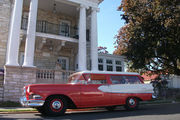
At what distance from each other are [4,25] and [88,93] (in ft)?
39.4

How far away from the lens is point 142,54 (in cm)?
1836

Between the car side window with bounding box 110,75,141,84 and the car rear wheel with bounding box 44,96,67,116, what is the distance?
2839mm

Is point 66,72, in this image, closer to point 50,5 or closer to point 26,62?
point 26,62

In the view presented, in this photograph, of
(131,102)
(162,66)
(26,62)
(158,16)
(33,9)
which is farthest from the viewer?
(162,66)

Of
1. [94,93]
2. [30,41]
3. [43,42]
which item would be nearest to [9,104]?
[30,41]

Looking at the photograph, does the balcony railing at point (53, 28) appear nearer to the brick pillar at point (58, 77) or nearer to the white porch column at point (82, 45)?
the white porch column at point (82, 45)

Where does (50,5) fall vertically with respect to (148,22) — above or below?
above

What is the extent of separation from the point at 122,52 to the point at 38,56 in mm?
9303

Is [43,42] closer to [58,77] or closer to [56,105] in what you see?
[58,77]

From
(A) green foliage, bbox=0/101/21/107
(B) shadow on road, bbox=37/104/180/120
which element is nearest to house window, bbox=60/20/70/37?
(A) green foliage, bbox=0/101/21/107

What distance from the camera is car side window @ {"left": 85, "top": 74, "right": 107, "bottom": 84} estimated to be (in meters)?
8.15

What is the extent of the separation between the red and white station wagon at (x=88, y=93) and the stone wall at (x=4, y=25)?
930cm

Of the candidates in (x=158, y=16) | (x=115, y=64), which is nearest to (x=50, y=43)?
(x=115, y=64)

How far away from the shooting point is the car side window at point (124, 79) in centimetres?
884
